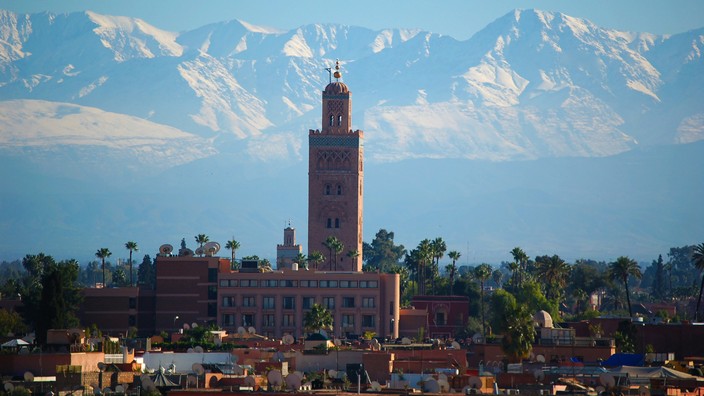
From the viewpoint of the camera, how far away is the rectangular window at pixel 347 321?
565 feet

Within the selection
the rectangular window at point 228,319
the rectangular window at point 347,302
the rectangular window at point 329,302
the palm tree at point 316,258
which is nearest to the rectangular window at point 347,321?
the rectangular window at point 347,302

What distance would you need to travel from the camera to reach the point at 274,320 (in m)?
173

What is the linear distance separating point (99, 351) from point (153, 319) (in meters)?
72.7

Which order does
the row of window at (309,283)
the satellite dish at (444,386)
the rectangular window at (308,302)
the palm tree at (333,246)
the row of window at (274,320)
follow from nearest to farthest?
the satellite dish at (444,386)
the row of window at (274,320)
the row of window at (309,283)
the rectangular window at (308,302)
the palm tree at (333,246)

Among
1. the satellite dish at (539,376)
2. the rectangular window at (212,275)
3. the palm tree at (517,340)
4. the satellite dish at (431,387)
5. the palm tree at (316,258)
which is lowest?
the satellite dish at (431,387)

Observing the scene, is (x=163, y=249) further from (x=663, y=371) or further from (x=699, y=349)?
(x=663, y=371)

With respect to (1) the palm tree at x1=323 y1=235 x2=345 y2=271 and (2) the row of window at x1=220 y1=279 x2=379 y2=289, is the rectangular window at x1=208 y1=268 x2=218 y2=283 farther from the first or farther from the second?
(1) the palm tree at x1=323 y1=235 x2=345 y2=271

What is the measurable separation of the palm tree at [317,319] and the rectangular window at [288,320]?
335 inches

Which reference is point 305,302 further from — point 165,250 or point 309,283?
point 165,250

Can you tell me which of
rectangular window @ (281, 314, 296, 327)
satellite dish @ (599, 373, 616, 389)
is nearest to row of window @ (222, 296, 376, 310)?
rectangular window @ (281, 314, 296, 327)

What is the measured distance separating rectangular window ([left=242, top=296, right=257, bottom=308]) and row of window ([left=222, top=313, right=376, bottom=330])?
0.82 m

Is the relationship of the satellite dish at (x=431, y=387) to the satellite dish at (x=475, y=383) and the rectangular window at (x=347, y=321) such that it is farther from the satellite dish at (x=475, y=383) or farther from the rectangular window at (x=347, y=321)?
the rectangular window at (x=347, y=321)

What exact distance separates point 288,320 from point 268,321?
71.7 inches

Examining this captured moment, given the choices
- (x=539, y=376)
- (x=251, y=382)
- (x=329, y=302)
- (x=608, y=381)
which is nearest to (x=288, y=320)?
(x=329, y=302)
